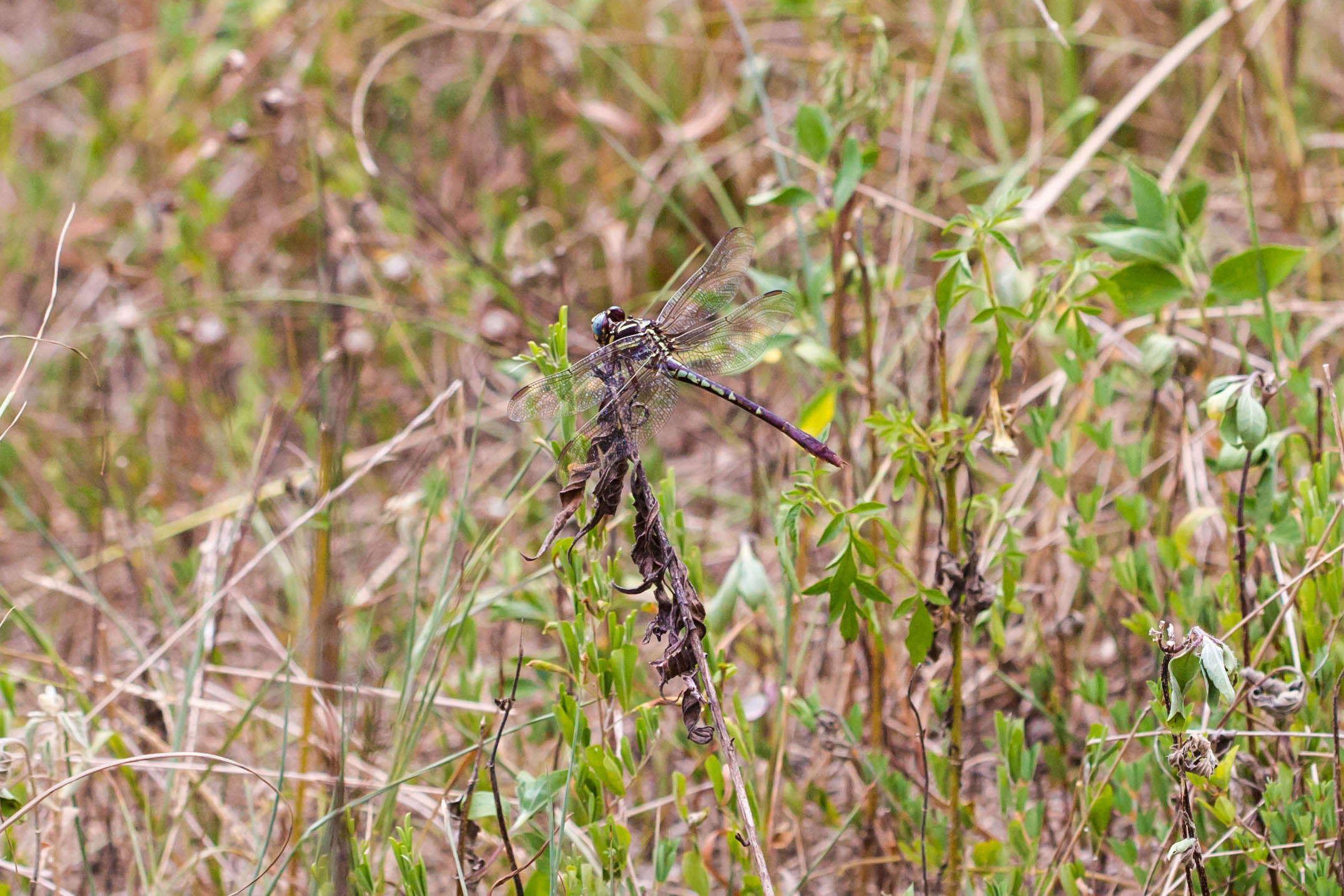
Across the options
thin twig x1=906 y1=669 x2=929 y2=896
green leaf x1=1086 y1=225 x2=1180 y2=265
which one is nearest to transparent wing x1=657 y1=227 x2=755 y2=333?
green leaf x1=1086 y1=225 x2=1180 y2=265

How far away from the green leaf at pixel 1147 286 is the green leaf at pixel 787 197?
20.0 inches

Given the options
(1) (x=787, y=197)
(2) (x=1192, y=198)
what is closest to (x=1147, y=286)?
(2) (x=1192, y=198)

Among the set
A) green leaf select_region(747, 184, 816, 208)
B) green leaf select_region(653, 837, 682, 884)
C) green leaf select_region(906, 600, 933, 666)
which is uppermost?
green leaf select_region(747, 184, 816, 208)

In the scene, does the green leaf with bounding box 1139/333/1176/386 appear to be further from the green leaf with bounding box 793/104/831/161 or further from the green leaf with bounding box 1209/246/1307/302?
the green leaf with bounding box 793/104/831/161

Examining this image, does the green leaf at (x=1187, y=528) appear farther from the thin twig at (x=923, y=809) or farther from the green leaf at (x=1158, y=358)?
the thin twig at (x=923, y=809)

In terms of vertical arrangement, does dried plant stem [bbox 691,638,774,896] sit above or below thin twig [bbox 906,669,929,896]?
above

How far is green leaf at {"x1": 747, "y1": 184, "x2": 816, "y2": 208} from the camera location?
1688mm

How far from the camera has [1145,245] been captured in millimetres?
1670

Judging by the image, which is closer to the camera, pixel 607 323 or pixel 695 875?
pixel 695 875

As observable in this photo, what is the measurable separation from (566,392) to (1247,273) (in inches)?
44.6

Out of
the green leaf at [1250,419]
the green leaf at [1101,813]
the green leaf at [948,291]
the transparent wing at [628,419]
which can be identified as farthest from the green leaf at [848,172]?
the green leaf at [1101,813]

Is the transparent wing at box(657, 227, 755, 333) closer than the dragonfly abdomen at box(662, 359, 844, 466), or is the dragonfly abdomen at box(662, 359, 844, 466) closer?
the dragonfly abdomen at box(662, 359, 844, 466)

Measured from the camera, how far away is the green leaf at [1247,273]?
172cm

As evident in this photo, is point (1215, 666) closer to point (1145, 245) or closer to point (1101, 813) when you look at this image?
point (1101, 813)
